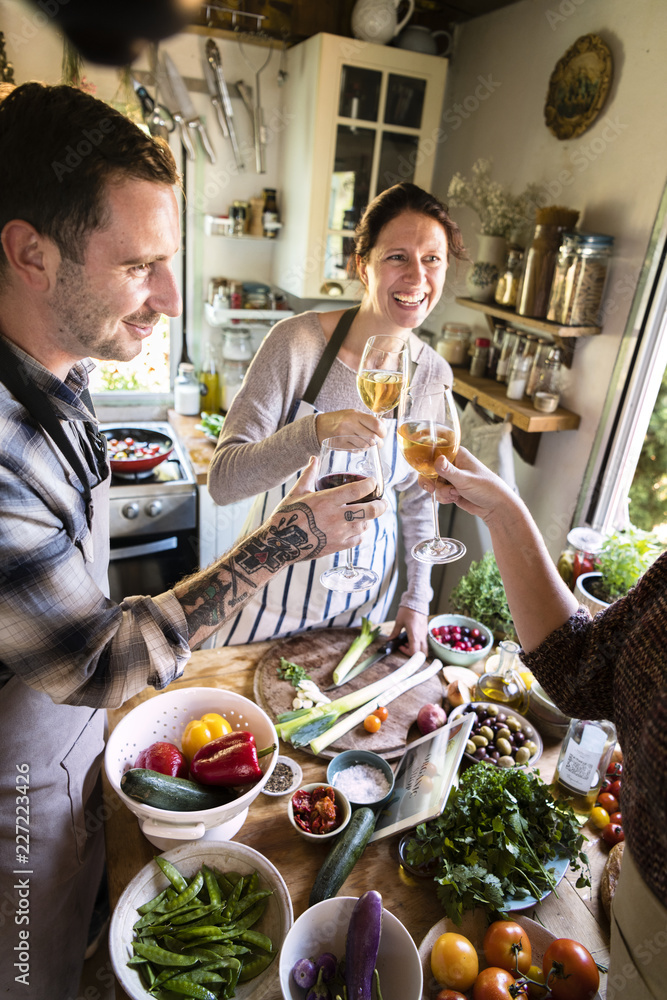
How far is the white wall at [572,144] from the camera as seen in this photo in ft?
6.19

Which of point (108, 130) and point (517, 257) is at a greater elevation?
point (108, 130)

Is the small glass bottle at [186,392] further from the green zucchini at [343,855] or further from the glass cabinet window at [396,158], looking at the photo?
the green zucchini at [343,855]

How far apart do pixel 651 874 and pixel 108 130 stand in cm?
117

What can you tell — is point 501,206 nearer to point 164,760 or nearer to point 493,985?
point 164,760

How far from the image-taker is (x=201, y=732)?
1153 mm

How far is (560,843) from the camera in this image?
1047mm

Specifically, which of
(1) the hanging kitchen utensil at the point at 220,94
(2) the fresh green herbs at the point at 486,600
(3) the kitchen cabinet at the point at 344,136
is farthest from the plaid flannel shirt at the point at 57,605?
(1) the hanging kitchen utensil at the point at 220,94

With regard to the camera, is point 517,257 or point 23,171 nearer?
A: point 23,171

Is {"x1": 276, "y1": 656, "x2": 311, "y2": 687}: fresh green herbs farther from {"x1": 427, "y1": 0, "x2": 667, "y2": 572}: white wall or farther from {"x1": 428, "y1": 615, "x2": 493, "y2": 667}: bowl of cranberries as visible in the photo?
{"x1": 427, "y1": 0, "x2": 667, "y2": 572}: white wall

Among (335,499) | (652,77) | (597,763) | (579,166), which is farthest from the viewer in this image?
(579,166)

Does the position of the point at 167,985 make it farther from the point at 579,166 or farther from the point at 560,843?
the point at 579,166

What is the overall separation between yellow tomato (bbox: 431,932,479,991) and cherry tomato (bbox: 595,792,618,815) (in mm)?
441

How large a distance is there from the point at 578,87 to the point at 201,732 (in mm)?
2264

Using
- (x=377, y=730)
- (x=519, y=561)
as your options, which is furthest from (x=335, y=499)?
(x=377, y=730)
